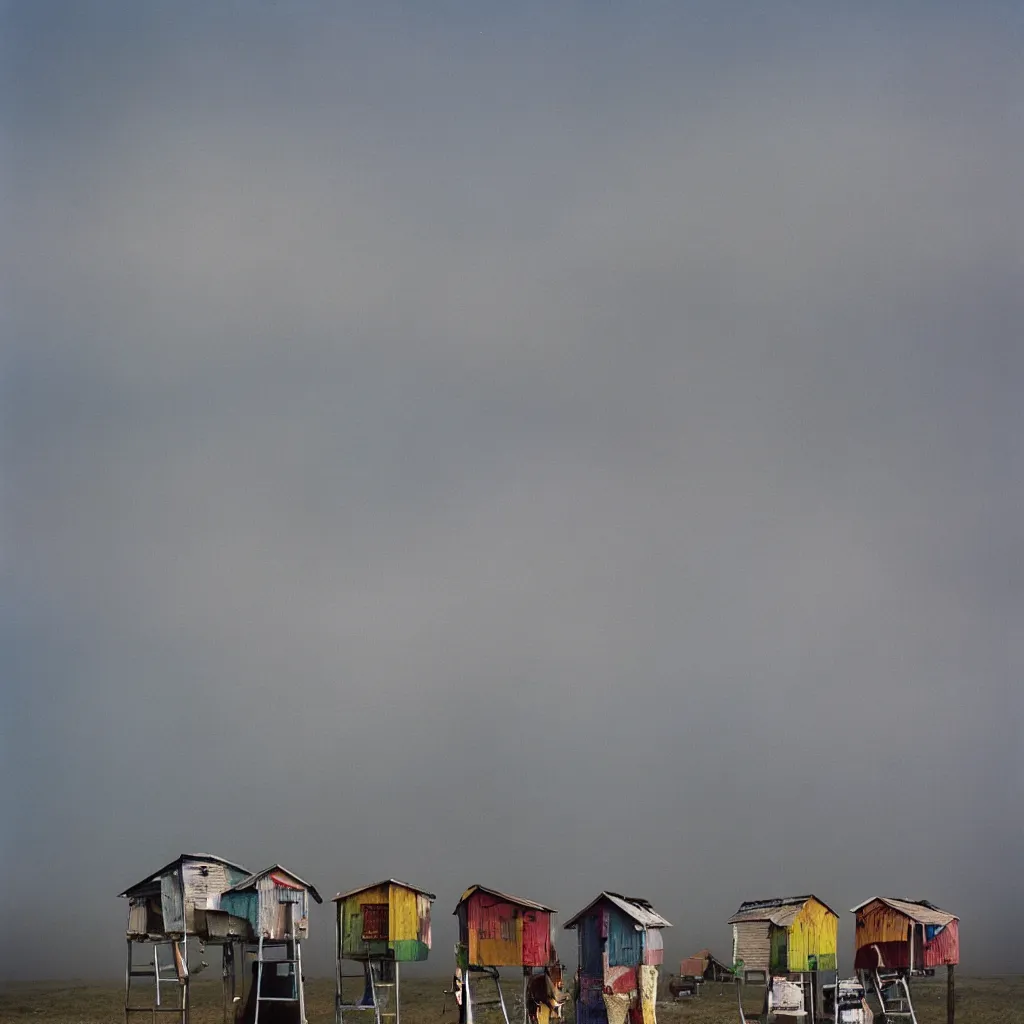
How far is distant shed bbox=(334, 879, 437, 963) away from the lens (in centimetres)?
4681

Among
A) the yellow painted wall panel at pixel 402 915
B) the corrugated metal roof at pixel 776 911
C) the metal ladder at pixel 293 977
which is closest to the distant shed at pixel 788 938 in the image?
the corrugated metal roof at pixel 776 911

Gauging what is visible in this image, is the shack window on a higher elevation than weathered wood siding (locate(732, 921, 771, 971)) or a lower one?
higher

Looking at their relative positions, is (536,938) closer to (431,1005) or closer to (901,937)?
(901,937)

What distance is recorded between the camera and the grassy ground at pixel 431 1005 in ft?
200

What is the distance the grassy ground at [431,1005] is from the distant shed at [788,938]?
974 centimetres

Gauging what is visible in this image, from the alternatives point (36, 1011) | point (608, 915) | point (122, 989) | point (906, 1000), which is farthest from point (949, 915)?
point (122, 989)

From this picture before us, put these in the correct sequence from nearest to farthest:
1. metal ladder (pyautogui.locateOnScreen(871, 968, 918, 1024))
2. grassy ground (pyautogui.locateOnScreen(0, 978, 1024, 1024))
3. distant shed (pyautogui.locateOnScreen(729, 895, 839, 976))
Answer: distant shed (pyautogui.locateOnScreen(729, 895, 839, 976)), metal ladder (pyautogui.locateOnScreen(871, 968, 918, 1024)), grassy ground (pyautogui.locateOnScreen(0, 978, 1024, 1024))

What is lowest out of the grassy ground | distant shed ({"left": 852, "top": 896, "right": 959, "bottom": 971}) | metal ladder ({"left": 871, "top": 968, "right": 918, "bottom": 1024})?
the grassy ground

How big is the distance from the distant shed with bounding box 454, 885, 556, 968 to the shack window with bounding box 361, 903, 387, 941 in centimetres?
270

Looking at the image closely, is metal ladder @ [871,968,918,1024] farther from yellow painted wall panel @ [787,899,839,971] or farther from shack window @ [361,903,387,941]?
shack window @ [361,903,387,941]

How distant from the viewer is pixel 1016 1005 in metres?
69.6

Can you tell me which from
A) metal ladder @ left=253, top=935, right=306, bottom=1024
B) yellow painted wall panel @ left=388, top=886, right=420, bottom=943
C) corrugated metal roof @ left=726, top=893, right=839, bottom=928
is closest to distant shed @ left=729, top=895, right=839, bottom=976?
corrugated metal roof @ left=726, top=893, right=839, bottom=928

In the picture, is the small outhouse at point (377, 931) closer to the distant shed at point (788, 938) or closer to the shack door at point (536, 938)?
the shack door at point (536, 938)

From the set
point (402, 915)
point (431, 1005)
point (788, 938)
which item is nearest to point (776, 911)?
point (788, 938)
